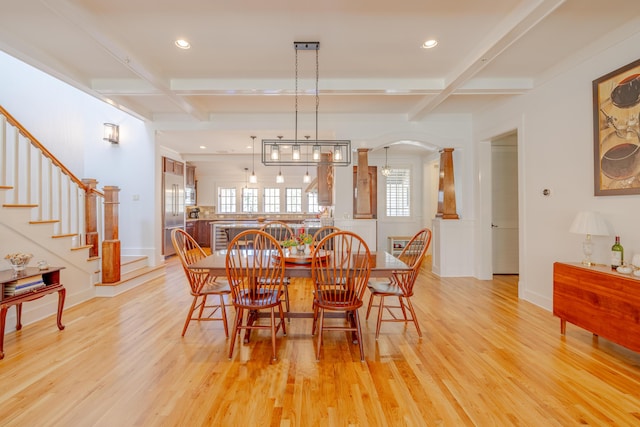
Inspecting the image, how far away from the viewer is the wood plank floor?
5.65ft

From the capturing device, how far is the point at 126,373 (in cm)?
215

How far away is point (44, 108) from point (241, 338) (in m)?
4.90

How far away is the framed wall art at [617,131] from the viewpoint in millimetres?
2572

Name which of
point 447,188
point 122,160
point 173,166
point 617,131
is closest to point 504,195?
point 447,188

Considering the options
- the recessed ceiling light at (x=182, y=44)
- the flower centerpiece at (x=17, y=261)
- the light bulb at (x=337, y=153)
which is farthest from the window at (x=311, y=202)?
the flower centerpiece at (x=17, y=261)

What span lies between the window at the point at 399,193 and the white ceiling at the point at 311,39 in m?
3.22

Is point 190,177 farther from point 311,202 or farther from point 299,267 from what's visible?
point 299,267

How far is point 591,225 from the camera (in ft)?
8.95

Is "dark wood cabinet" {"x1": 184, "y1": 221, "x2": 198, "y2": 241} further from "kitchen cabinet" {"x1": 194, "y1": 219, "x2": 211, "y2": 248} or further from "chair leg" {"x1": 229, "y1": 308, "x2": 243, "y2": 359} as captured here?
"chair leg" {"x1": 229, "y1": 308, "x2": 243, "y2": 359}

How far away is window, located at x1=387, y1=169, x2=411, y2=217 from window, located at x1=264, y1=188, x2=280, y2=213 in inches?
158

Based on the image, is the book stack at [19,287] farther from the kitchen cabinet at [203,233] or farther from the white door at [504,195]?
the kitchen cabinet at [203,233]

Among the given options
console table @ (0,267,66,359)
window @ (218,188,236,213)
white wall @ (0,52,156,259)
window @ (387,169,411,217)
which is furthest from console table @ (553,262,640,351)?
window @ (218,188,236,213)

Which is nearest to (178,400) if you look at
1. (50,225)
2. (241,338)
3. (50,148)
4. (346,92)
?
(241,338)

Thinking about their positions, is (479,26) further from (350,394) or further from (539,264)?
(350,394)
